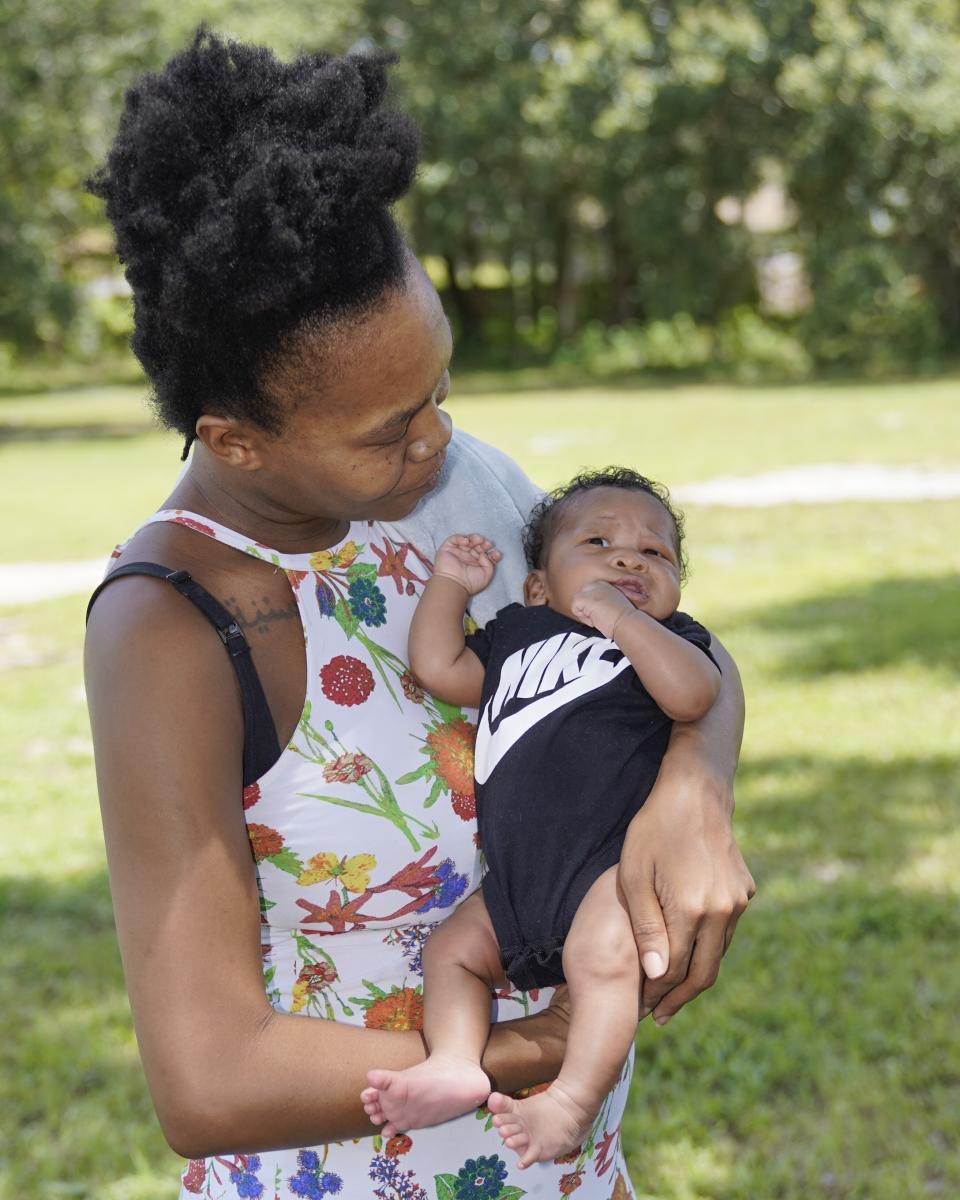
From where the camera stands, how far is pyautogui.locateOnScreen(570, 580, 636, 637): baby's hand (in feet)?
6.53

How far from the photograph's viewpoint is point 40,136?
20609 mm

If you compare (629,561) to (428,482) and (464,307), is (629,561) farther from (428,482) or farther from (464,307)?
(464,307)

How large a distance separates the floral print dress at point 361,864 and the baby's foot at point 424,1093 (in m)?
0.16

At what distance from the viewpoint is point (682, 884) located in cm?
163

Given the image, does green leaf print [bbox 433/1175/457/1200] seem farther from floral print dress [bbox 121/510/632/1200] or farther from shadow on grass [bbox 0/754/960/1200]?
shadow on grass [bbox 0/754/960/1200]

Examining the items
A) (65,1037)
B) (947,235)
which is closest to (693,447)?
(947,235)

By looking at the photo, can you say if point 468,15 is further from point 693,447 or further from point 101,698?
point 101,698

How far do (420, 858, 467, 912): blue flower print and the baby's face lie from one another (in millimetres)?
510

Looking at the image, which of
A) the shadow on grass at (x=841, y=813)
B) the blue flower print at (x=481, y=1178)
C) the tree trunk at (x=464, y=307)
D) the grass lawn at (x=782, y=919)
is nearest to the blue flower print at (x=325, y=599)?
the blue flower print at (x=481, y=1178)

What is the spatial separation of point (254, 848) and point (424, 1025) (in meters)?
0.28

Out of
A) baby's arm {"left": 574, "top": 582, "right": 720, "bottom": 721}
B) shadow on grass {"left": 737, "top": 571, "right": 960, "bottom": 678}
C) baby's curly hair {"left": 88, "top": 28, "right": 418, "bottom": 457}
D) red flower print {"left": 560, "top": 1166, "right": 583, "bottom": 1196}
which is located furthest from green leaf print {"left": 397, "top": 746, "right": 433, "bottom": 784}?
shadow on grass {"left": 737, "top": 571, "right": 960, "bottom": 678}

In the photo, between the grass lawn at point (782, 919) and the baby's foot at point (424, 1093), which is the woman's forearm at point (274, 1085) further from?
the grass lawn at point (782, 919)

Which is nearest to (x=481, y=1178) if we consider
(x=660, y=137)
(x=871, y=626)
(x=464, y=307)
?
(x=871, y=626)

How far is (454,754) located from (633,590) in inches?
19.7
